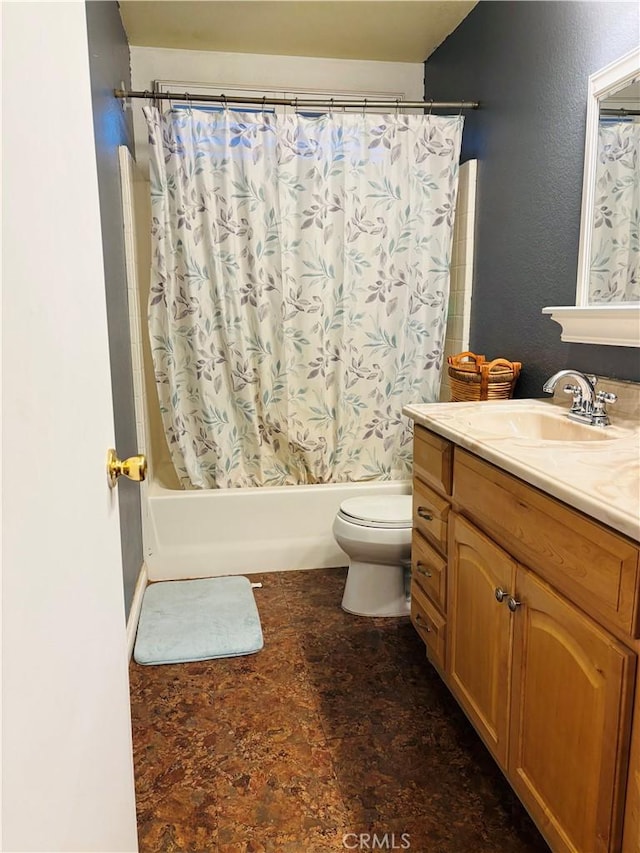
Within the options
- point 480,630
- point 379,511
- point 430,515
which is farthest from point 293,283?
point 480,630

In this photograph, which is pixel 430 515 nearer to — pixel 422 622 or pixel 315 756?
pixel 422 622

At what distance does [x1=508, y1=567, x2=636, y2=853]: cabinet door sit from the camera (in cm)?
104

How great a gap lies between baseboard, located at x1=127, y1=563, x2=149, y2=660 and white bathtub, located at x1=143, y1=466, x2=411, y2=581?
96mm

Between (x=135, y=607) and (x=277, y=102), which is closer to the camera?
(x=135, y=607)

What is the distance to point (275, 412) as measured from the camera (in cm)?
288

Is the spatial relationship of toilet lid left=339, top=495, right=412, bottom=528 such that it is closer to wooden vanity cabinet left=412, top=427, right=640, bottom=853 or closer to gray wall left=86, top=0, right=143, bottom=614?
wooden vanity cabinet left=412, top=427, right=640, bottom=853

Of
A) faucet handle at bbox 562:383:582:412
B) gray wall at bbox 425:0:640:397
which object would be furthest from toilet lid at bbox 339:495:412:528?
faucet handle at bbox 562:383:582:412

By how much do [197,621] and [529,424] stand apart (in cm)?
140

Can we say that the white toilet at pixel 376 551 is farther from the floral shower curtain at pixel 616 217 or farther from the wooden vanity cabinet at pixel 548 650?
the floral shower curtain at pixel 616 217

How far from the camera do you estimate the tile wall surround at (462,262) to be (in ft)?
9.23

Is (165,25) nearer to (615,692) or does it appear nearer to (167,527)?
(167,527)

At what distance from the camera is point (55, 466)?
0.70m

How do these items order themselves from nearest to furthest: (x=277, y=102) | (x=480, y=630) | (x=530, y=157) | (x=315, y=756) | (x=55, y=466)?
1. (x=55, y=466)
2. (x=480, y=630)
3. (x=315, y=756)
4. (x=530, y=157)
5. (x=277, y=102)

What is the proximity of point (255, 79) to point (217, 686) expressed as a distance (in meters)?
2.78
